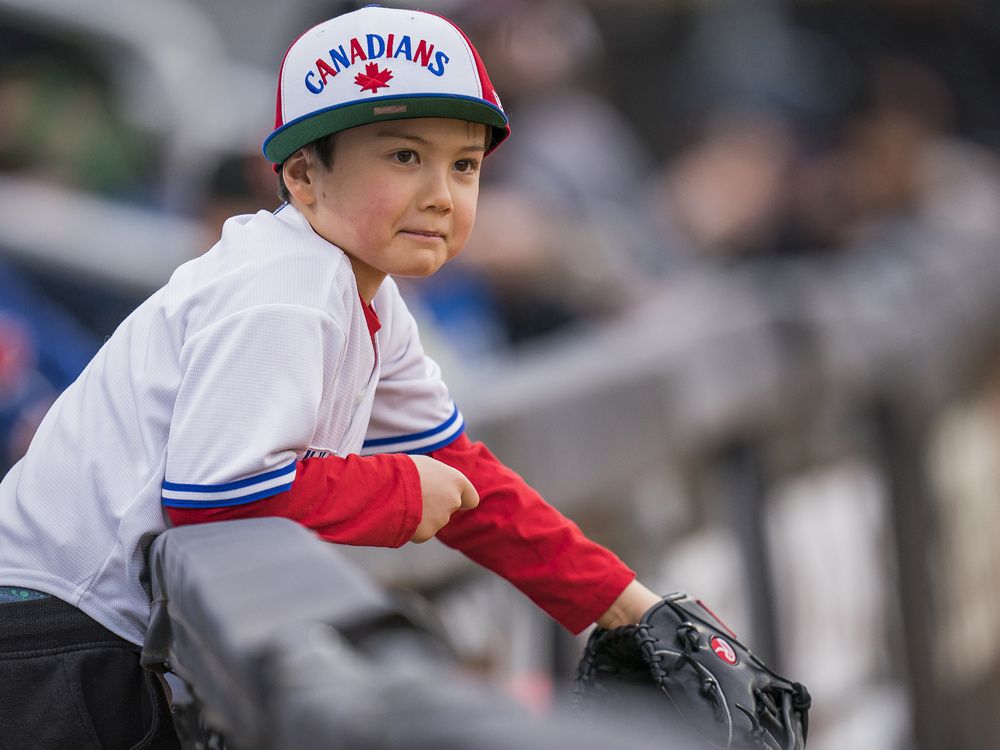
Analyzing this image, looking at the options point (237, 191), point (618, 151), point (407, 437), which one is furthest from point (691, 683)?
point (618, 151)

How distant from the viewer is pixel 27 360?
3330 mm

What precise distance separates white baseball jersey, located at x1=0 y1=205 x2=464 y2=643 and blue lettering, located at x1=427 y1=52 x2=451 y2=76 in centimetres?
21

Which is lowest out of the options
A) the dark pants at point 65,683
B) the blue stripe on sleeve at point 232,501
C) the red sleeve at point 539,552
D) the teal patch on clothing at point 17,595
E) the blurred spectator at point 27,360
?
the dark pants at point 65,683

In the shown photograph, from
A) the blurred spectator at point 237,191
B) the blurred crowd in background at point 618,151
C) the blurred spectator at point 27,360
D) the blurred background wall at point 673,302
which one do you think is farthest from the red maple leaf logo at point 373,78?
the blurred spectator at point 237,191

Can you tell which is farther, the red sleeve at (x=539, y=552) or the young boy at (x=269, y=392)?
the red sleeve at (x=539, y=552)

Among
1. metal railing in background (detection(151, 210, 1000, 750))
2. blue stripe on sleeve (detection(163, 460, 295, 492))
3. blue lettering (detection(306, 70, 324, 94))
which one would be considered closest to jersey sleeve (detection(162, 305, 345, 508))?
blue stripe on sleeve (detection(163, 460, 295, 492))

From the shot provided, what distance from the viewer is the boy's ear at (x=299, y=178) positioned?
1.51 metres

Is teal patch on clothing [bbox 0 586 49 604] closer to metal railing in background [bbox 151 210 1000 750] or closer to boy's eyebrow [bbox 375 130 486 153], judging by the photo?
boy's eyebrow [bbox 375 130 486 153]

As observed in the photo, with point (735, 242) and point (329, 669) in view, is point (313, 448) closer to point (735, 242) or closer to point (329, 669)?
point (329, 669)

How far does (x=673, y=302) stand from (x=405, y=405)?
395 cm

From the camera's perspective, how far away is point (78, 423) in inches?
59.1

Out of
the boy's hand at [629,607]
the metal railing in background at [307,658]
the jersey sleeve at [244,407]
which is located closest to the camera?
the metal railing in background at [307,658]

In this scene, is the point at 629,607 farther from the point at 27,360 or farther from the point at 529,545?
the point at 27,360

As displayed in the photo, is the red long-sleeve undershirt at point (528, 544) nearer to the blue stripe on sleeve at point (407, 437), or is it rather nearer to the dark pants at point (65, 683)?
the blue stripe on sleeve at point (407, 437)
